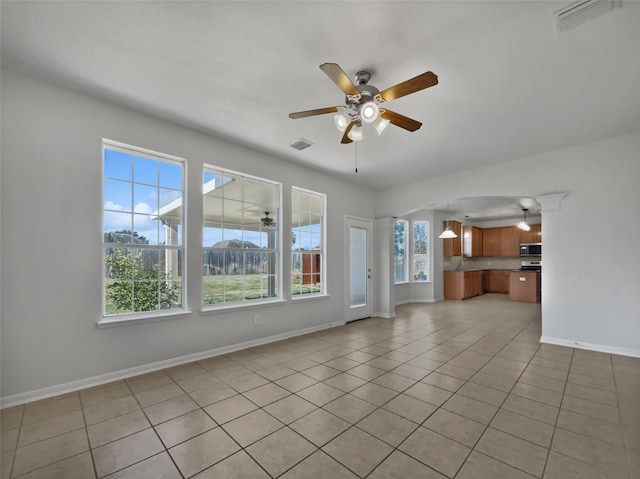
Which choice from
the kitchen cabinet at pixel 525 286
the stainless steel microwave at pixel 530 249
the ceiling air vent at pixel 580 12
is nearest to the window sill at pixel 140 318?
the ceiling air vent at pixel 580 12

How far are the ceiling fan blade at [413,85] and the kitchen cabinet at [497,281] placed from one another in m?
Answer: 10.1

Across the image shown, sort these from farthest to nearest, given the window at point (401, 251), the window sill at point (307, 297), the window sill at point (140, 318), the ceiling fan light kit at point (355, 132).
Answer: the window at point (401, 251) < the window sill at point (307, 297) < the window sill at point (140, 318) < the ceiling fan light kit at point (355, 132)

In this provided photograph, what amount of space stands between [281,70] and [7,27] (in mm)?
1933

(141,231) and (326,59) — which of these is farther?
(141,231)

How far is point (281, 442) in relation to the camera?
2027mm

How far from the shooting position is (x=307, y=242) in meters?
5.18

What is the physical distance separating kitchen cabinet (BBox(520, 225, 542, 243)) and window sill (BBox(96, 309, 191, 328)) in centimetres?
1022

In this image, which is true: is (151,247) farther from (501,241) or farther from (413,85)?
(501,241)

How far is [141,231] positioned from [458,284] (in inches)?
329

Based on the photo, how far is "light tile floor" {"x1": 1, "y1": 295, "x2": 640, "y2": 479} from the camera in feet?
5.89

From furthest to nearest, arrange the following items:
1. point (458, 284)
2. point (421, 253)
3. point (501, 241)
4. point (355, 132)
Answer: point (501, 241) < point (458, 284) < point (421, 253) < point (355, 132)

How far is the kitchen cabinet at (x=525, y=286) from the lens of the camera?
26.6 ft

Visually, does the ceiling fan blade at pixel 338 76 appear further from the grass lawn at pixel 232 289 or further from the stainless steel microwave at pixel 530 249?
the stainless steel microwave at pixel 530 249

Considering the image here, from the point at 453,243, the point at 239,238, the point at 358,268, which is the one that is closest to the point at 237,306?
the point at 239,238
